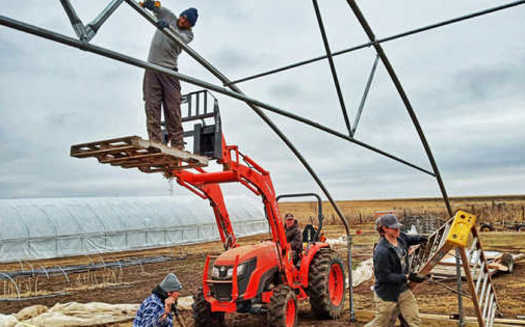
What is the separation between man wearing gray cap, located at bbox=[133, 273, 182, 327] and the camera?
4520 millimetres

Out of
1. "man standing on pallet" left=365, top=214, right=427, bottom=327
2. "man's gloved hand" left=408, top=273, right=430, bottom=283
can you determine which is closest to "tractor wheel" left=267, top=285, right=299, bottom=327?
"man standing on pallet" left=365, top=214, right=427, bottom=327

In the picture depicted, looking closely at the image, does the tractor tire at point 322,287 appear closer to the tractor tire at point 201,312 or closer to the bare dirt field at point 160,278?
the bare dirt field at point 160,278

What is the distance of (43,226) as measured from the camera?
21031 mm

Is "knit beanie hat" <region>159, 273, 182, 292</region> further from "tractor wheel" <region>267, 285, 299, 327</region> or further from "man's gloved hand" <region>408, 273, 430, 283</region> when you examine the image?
"man's gloved hand" <region>408, 273, 430, 283</region>

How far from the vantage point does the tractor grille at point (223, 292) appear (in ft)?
22.2

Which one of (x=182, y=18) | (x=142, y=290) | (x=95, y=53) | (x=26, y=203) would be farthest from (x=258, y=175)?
(x=26, y=203)

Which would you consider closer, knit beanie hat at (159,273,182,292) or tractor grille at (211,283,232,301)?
knit beanie hat at (159,273,182,292)

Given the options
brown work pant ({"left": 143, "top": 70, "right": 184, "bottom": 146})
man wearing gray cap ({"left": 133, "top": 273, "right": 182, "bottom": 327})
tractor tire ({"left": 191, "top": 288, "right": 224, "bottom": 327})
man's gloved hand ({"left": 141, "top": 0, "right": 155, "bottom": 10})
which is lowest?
tractor tire ({"left": 191, "top": 288, "right": 224, "bottom": 327})

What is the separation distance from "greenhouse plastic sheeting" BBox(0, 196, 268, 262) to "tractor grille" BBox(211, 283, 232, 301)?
1666 cm

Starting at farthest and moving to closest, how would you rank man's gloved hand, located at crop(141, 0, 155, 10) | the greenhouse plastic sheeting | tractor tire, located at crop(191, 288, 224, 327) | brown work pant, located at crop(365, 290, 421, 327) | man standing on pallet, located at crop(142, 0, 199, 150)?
the greenhouse plastic sheeting
tractor tire, located at crop(191, 288, 224, 327)
brown work pant, located at crop(365, 290, 421, 327)
man standing on pallet, located at crop(142, 0, 199, 150)
man's gloved hand, located at crop(141, 0, 155, 10)

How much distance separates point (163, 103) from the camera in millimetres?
4691

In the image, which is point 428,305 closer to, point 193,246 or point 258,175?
point 258,175

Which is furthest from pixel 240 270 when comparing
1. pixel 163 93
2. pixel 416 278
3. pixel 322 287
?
pixel 163 93

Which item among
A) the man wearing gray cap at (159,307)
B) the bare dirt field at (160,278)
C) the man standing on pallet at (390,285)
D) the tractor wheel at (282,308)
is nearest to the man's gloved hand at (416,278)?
the man standing on pallet at (390,285)
